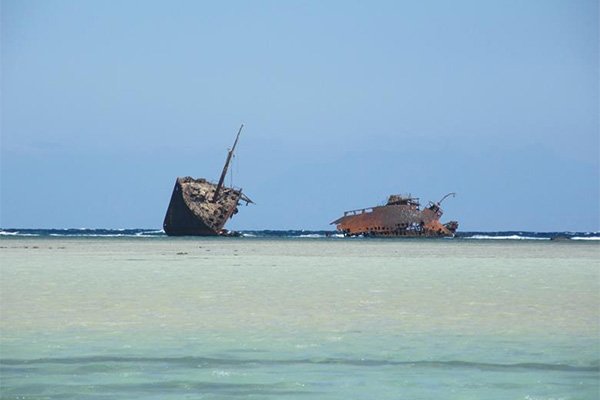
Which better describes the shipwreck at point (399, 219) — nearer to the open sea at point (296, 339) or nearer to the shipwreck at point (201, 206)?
the shipwreck at point (201, 206)

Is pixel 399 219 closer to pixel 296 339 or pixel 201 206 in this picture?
pixel 201 206

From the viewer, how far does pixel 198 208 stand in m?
109

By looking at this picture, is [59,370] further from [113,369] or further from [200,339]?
[200,339]

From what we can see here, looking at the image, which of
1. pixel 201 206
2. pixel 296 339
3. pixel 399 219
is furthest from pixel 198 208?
pixel 296 339

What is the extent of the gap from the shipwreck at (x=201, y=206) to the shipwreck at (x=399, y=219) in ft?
50.6

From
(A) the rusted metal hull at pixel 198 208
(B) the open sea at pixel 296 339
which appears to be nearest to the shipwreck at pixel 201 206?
(A) the rusted metal hull at pixel 198 208

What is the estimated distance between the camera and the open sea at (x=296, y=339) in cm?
1198

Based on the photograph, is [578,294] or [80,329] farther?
[578,294]

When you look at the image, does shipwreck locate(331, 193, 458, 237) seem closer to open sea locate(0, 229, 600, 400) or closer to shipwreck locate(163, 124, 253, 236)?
shipwreck locate(163, 124, 253, 236)

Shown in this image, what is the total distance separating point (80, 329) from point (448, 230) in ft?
368

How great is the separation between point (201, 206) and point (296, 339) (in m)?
93.4

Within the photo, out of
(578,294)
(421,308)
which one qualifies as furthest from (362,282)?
(421,308)

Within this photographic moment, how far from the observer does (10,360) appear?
13570 mm

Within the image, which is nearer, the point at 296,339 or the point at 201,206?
the point at 296,339
